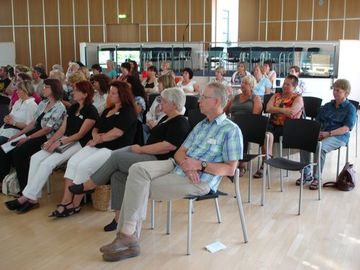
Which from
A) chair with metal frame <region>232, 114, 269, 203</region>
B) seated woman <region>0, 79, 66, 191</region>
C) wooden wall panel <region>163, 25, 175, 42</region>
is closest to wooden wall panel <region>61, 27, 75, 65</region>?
wooden wall panel <region>163, 25, 175, 42</region>

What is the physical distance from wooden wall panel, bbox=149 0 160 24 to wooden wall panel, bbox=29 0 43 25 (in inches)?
151

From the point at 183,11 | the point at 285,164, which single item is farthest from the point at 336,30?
the point at 285,164

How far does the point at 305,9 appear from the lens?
597 inches

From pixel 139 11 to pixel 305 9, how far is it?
5592 millimetres

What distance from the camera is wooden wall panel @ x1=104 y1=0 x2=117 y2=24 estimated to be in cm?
1606

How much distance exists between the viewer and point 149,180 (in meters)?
3.18

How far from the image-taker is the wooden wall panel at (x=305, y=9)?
1510 centimetres

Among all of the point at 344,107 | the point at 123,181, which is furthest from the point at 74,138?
the point at 344,107

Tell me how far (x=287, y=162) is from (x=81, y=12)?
44.3 feet

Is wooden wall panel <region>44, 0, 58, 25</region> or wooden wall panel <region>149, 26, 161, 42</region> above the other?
wooden wall panel <region>44, 0, 58, 25</region>

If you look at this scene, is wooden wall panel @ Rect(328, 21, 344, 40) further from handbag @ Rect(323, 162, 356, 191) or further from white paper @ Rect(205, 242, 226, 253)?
white paper @ Rect(205, 242, 226, 253)

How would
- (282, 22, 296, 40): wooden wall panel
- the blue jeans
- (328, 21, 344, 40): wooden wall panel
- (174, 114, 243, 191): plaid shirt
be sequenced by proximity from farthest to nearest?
(282, 22, 296, 40): wooden wall panel, (328, 21, 344, 40): wooden wall panel, the blue jeans, (174, 114, 243, 191): plaid shirt

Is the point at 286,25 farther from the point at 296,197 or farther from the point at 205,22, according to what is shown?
the point at 296,197

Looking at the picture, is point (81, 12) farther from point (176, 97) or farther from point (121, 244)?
point (121, 244)
